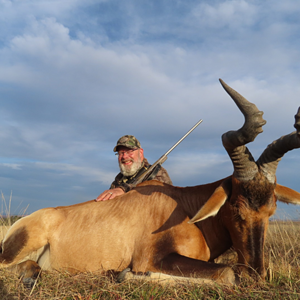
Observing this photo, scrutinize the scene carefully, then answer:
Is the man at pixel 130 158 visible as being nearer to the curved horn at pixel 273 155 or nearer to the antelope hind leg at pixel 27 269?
the antelope hind leg at pixel 27 269

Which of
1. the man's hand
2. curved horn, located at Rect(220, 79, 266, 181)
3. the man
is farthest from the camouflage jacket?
curved horn, located at Rect(220, 79, 266, 181)

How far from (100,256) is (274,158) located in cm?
309

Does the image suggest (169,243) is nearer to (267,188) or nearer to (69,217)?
(267,188)

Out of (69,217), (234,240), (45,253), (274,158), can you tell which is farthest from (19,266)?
(274,158)

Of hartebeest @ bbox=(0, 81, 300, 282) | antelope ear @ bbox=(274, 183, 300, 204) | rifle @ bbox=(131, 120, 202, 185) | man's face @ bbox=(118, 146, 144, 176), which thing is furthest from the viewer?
man's face @ bbox=(118, 146, 144, 176)

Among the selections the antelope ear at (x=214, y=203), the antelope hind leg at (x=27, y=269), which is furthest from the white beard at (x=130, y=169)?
the antelope ear at (x=214, y=203)

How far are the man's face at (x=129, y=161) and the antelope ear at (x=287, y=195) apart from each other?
4.63 meters

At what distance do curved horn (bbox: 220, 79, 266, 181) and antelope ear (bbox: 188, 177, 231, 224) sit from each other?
9.7 inches

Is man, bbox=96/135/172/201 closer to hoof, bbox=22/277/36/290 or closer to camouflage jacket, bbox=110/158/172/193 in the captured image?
camouflage jacket, bbox=110/158/172/193

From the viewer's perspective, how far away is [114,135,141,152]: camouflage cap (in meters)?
8.69

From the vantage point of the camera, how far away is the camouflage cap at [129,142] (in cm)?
869

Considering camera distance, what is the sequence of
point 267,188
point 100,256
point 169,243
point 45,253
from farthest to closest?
1. point 45,253
2. point 100,256
3. point 169,243
4. point 267,188

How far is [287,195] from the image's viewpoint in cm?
481

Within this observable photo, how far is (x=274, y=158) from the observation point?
14.8 ft
